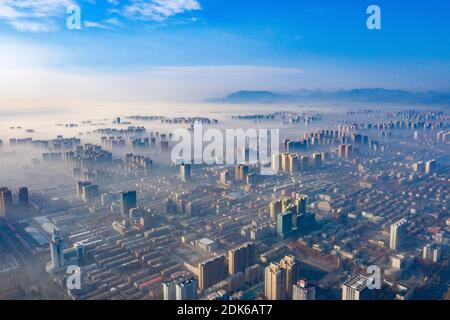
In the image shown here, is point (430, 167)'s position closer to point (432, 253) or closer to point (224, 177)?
point (224, 177)

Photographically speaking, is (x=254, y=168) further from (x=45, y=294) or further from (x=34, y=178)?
(x=45, y=294)

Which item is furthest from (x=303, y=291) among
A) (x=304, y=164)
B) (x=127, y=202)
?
(x=304, y=164)

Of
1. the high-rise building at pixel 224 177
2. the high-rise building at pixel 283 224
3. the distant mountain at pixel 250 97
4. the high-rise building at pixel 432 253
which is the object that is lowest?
the high-rise building at pixel 432 253

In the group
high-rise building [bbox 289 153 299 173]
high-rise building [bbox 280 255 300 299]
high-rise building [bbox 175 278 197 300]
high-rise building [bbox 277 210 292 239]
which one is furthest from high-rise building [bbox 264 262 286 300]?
high-rise building [bbox 289 153 299 173]

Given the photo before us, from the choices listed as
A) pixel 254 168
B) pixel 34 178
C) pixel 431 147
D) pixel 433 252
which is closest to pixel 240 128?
pixel 254 168

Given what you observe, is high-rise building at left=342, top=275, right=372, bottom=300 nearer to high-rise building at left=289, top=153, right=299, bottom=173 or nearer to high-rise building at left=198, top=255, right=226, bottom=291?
high-rise building at left=198, top=255, right=226, bottom=291

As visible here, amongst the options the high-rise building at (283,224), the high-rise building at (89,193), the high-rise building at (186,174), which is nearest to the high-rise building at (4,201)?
the high-rise building at (89,193)

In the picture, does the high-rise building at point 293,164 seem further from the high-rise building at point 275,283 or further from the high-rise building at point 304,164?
the high-rise building at point 275,283
